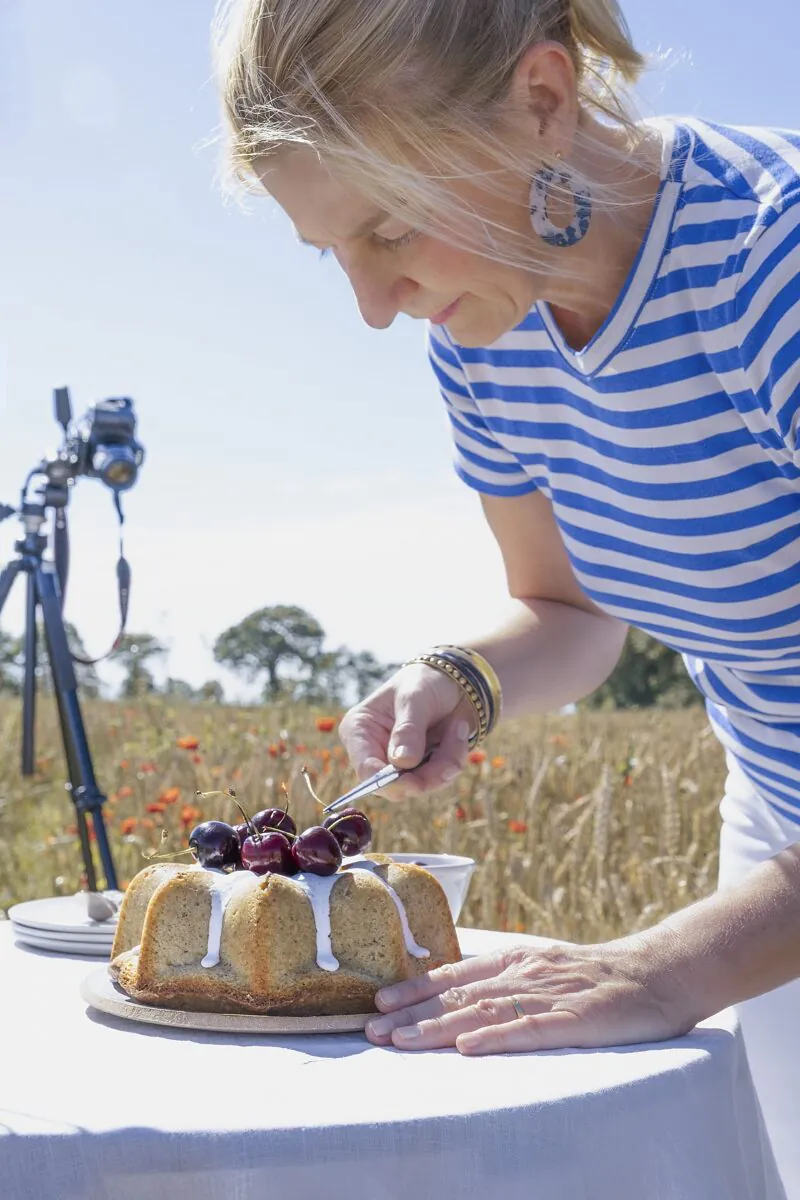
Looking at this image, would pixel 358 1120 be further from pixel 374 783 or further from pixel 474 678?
pixel 474 678

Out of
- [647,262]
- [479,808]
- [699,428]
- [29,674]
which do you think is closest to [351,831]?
[699,428]

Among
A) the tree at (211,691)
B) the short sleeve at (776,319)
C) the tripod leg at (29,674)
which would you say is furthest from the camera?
the tree at (211,691)

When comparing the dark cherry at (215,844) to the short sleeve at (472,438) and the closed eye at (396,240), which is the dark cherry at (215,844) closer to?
the closed eye at (396,240)

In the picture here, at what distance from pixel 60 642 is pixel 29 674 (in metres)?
0.42

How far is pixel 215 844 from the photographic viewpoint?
4.31 ft

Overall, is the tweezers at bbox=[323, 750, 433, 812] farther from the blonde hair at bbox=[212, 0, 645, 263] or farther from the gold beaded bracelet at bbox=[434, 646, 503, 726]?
the blonde hair at bbox=[212, 0, 645, 263]

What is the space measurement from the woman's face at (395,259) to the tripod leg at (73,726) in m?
0.99

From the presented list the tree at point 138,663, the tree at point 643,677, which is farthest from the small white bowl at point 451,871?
the tree at point 643,677

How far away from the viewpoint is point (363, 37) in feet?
4.42

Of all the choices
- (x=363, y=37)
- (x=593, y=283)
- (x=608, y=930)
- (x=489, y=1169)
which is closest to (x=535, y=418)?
(x=593, y=283)

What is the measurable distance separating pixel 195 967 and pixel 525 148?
0.96 metres

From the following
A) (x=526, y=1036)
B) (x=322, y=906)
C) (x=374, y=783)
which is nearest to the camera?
(x=526, y=1036)

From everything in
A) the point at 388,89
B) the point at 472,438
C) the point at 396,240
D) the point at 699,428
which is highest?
the point at 388,89

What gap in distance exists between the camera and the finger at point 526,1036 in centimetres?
105
